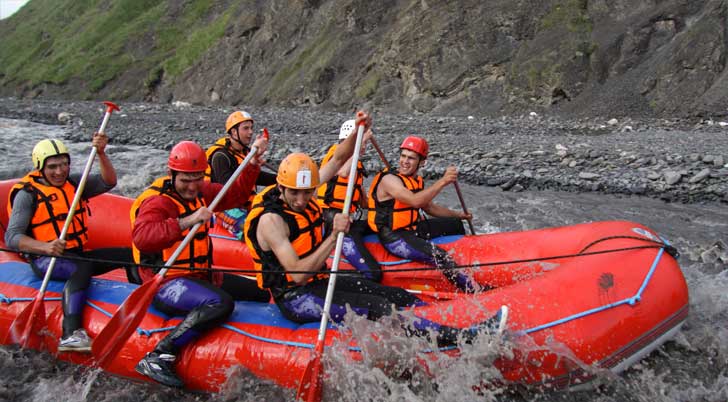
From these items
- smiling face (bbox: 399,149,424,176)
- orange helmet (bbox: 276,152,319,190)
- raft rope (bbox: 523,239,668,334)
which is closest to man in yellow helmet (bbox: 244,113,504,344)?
orange helmet (bbox: 276,152,319,190)

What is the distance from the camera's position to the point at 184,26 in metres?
39.1

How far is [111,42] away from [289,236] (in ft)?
142

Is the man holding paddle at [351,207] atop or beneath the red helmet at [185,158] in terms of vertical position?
beneath

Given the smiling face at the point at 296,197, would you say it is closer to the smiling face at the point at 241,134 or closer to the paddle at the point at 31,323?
the paddle at the point at 31,323

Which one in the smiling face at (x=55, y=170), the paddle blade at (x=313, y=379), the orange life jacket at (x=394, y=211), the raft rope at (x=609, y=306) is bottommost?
the paddle blade at (x=313, y=379)

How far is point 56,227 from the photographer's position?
190 inches

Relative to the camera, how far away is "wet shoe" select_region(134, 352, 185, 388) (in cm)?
392

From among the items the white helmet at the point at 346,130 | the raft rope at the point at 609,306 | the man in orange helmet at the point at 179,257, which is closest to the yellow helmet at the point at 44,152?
the man in orange helmet at the point at 179,257

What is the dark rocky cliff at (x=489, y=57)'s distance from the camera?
14.7 meters

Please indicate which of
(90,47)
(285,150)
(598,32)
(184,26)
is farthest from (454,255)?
(90,47)

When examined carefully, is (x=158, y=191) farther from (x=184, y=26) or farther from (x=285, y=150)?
(x=184, y=26)

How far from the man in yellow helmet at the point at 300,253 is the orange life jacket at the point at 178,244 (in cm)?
52

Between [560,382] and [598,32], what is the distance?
15.3m

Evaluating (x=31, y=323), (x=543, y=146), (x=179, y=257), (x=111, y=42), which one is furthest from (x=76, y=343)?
(x=111, y=42)
